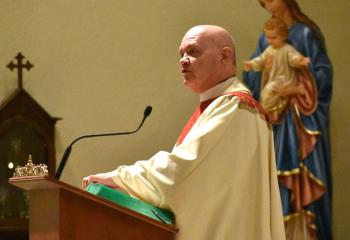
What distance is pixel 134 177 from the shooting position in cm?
352

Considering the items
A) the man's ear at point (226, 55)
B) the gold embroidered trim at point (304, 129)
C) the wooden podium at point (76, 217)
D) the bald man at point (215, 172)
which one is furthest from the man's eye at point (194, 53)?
the gold embroidered trim at point (304, 129)

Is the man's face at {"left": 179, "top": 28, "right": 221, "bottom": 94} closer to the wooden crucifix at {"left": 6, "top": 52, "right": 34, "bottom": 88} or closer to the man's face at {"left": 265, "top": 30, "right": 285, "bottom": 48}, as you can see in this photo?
the man's face at {"left": 265, "top": 30, "right": 285, "bottom": 48}

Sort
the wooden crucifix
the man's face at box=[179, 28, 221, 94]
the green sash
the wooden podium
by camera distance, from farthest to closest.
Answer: the wooden crucifix
the man's face at box=[179, 28, 221, 94]
the green sash
the wooden podium

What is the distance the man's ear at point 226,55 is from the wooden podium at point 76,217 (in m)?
0.94

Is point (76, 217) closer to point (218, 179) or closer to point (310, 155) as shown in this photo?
point (218, 179)

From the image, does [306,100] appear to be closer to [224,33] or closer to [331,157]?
[331,157]

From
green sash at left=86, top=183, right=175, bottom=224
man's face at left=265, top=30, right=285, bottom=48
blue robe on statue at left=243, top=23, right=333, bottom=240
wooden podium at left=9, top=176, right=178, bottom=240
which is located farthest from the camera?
man's face at left=265, top=30, right=285, bottom=48

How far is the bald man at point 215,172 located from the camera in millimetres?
3400

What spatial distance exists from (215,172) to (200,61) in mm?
595

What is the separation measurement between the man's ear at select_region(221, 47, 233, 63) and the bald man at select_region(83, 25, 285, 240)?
0.03 m

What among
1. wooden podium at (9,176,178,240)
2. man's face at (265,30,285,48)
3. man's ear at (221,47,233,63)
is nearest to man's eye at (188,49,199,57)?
man's ear at (221,47,233,63)

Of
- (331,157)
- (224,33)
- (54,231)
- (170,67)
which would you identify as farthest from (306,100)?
(54,231)

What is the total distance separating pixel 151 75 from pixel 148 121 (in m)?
0.48

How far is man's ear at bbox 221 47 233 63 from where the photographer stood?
379 cm
